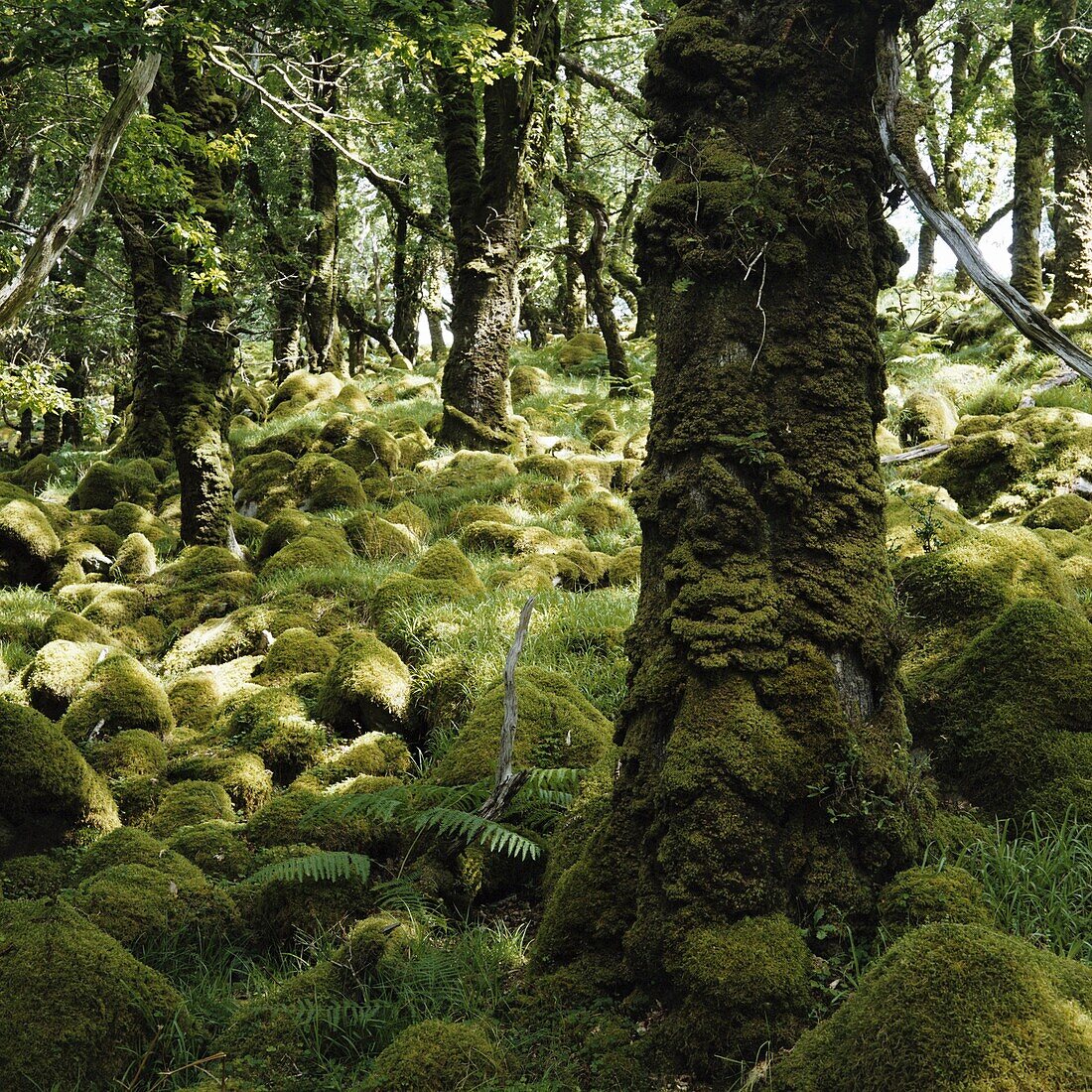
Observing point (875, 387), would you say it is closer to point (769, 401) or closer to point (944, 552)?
point (769, 401)

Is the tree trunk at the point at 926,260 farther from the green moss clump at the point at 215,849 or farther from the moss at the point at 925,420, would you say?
the green moss clump at the point at 215,849

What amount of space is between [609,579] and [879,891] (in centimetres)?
508

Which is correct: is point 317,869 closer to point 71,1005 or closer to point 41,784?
point 71,1005

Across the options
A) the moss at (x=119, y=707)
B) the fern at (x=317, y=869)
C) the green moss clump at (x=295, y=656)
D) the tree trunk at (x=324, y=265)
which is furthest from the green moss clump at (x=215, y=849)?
the tree trunk at (x=324, y=265)

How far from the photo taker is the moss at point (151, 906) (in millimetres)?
3482

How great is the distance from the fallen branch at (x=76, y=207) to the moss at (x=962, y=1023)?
205 inches

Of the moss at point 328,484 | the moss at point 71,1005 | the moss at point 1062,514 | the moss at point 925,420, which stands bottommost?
the moss at point 71,1005

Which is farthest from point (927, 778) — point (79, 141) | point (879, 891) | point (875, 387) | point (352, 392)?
point (352, 392)

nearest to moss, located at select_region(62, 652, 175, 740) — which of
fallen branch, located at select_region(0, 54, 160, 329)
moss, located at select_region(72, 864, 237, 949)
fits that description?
moss, located at select_region(72, 864, 237, 949)

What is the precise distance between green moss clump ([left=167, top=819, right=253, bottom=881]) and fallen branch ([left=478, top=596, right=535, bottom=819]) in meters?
1.29

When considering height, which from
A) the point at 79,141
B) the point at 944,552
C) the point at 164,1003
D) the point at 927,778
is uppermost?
the point at 79,141

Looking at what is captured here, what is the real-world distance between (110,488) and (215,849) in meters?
9.74

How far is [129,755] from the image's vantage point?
17.6ft

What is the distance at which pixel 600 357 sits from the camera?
1942cm
